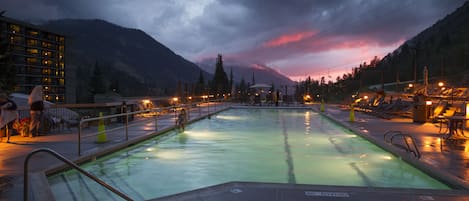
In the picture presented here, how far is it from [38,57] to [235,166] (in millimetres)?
69116

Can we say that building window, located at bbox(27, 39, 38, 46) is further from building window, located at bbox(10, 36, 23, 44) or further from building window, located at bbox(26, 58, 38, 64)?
building window, located at bbox(26, 58, 38, 64)

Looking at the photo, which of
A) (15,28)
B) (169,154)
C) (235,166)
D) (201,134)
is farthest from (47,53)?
(235,166)

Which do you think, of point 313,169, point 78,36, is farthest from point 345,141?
point 78,36

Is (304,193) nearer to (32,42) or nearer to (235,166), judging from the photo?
(235,166)

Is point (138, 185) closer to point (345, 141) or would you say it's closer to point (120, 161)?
point (120, 161)

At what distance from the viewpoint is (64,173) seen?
→ 19.9 ft

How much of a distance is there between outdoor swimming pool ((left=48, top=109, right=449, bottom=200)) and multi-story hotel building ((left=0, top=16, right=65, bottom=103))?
5621 centimetres

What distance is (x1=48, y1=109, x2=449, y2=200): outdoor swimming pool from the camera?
582 cm

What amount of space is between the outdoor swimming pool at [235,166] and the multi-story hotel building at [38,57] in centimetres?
5621

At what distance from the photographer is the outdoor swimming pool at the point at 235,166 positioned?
582 centimetres

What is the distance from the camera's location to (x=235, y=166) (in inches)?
301

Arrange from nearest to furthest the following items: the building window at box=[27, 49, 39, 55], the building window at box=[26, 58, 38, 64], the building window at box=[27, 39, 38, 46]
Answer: the building window at box=[26, 58, 38, 64]
the building window at box=[27, 49, 39, 55]
the building window at box=[27, 39, 38, 46]

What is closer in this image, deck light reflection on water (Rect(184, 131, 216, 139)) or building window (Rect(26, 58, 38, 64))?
deck light reflection on water (Rect(184, 131, 216, 139))

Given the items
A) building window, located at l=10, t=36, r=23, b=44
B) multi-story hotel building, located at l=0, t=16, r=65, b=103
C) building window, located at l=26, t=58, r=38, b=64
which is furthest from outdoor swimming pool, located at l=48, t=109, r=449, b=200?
building window, located at l=26, t=58, r=38, b=64
